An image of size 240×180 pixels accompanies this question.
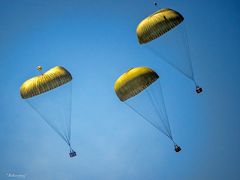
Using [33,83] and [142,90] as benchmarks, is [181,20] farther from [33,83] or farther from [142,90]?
[33,83]

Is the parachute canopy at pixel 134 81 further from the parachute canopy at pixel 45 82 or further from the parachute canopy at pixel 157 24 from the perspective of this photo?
the parachute canopy at pixel 45 82

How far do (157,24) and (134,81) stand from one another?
15.9ft

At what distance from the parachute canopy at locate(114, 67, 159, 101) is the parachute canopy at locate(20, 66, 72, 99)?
460 cm

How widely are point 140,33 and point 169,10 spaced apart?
3082 mm

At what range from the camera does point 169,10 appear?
37.7 meters

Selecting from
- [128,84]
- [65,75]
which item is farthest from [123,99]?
[65,75]

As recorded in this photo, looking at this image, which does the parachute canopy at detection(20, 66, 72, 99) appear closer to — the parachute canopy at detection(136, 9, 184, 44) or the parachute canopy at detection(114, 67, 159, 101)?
the parachute canopy at detection(114, 67, 159, 101)

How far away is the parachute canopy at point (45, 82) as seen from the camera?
3678 centimetres

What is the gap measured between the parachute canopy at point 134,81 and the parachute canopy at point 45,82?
460 cm

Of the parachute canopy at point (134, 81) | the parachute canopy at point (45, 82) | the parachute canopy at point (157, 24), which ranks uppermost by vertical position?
the parachute canopy at point (157, 24)

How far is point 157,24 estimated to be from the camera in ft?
119

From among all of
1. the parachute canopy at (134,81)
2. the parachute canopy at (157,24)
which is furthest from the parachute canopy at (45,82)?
the parachute canopy at (157,24)

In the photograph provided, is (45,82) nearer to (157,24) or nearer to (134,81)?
(134,81)

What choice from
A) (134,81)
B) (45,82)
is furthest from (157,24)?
(45,82)
